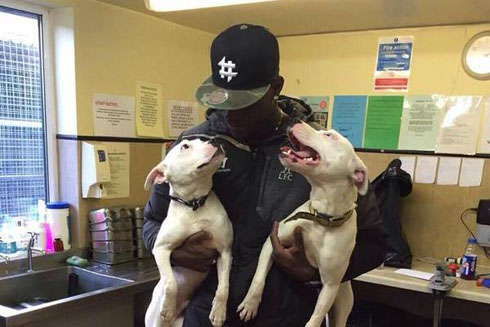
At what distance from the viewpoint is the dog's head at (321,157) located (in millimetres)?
1052

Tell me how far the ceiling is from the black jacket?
4.65ft

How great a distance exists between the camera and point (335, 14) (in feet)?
8.46

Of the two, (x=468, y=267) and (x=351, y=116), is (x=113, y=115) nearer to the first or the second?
(x=351, y=116)

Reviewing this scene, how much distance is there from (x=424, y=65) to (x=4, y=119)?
93.8 inches

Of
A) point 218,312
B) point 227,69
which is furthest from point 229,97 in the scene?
point 218,312

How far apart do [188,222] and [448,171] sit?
2.03 meters

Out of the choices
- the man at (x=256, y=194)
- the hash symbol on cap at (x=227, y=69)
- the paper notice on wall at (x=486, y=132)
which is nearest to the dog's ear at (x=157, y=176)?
the man at (x=256, y=194)

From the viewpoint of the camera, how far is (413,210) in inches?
113

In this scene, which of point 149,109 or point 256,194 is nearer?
point 256,194

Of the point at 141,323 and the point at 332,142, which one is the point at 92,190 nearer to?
the point at 141,323

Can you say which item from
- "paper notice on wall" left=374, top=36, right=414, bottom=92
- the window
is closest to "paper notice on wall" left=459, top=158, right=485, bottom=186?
"paper notice on wall" left=374, top=36, right=414, bottom=92

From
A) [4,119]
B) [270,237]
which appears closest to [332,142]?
[270,237]

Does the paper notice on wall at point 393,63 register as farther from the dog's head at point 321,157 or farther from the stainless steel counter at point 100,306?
the dog's head at point 321,157

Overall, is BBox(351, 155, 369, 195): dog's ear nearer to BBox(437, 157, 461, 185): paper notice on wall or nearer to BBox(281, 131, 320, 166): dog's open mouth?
BBox(281, 131, 320, 166): dog's open mouth
